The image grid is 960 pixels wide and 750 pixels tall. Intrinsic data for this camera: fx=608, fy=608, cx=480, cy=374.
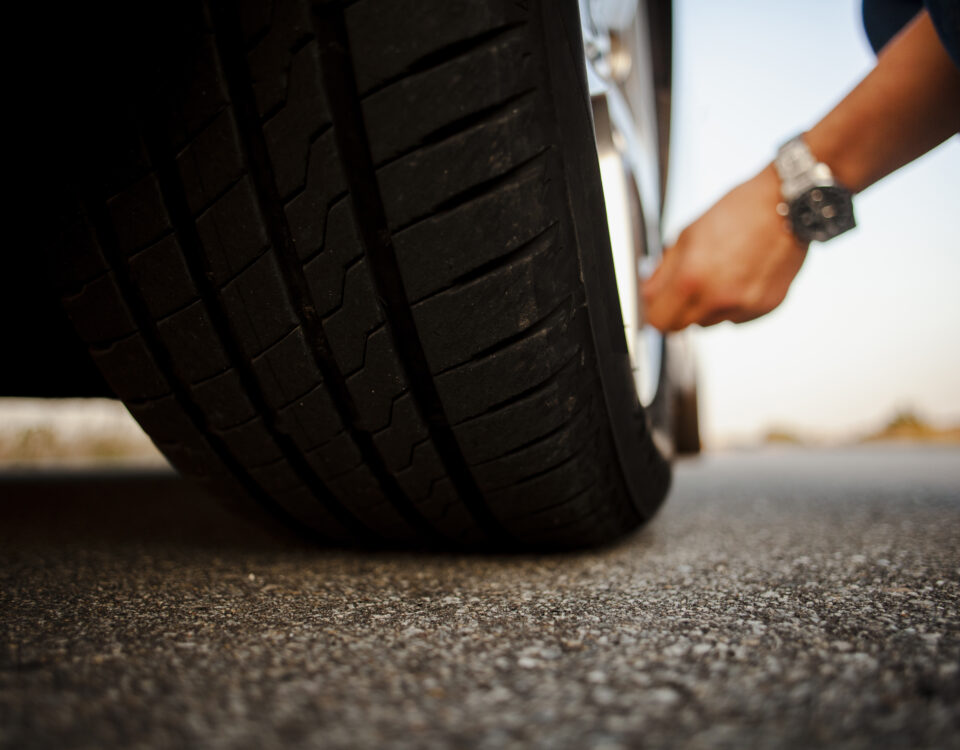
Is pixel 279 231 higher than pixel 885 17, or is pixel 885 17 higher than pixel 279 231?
pixel 885 17

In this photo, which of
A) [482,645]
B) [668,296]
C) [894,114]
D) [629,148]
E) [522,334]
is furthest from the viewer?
[629,148]

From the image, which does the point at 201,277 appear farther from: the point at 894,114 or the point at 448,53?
the point at 894,114

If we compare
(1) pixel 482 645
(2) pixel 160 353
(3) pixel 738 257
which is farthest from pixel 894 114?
(2) pixel 160 353

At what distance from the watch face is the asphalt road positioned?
52 centimetres

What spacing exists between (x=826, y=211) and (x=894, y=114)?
0.17 m

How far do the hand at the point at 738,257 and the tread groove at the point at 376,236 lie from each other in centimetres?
56

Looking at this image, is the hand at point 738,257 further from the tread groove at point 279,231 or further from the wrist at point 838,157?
the tread groove at point 279,231

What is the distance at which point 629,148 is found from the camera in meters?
1.25

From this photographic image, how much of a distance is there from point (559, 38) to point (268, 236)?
349mm

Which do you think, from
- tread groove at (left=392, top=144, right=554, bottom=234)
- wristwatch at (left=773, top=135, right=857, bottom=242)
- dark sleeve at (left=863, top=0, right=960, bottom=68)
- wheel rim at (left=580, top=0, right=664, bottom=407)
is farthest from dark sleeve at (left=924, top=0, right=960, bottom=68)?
tread groove at (left=392, top=144, right=554, bottom=234)

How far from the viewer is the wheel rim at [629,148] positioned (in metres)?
0.99

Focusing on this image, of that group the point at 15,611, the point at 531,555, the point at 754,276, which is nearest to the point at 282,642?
the point at 15,611

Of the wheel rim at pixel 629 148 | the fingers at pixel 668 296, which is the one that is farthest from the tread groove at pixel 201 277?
the fingers at pixel 668 296

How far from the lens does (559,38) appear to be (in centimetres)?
58
